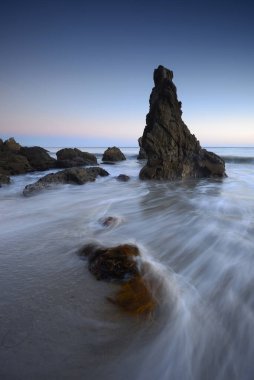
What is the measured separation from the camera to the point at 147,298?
2.96 metres

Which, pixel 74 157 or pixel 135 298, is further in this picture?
pixel 74 157

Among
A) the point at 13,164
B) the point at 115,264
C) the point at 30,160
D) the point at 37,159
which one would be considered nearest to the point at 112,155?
the point at 37,159

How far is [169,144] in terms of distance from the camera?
622 inches

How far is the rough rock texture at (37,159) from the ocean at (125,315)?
17.4 m

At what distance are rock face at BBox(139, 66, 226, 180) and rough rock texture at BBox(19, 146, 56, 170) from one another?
1066 cm

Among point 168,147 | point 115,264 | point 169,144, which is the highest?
point 169,144

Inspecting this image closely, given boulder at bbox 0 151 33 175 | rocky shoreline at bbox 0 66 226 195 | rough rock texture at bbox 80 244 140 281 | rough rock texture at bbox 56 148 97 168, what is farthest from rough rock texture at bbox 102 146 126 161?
rough rock texture at bbox 80 244 140 281

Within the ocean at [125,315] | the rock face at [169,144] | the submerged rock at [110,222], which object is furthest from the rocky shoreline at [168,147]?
the ocean at [125,315]

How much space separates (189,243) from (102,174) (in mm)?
13420

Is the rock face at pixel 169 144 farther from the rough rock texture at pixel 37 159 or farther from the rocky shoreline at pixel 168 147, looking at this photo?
the rough rock texture at pixel 37 159

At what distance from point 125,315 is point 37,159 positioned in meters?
22.4

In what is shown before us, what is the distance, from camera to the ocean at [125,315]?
84.8 inches

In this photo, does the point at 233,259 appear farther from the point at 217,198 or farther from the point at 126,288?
the point at 217,198

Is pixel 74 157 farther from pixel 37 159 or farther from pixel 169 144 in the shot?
pixel 169 144
